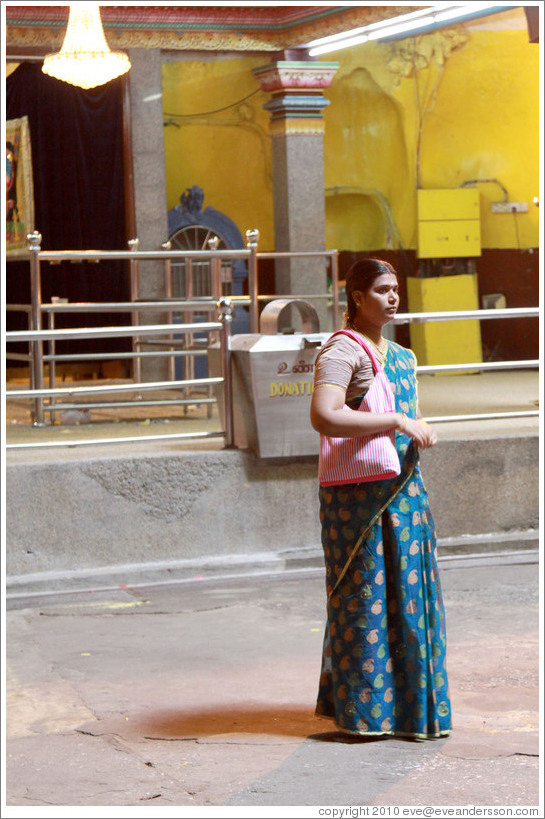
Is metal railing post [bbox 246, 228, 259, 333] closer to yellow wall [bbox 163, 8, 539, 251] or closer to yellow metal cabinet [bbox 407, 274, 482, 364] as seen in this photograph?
yellow wall [bbox 163, 8, 539, 251]

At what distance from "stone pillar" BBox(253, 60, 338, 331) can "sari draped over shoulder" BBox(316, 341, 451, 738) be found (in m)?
8.00

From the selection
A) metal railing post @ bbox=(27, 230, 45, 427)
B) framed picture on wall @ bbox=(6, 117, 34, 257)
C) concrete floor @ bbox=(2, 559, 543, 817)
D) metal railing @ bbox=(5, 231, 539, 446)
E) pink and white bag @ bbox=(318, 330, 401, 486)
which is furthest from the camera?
framed picture on wall @ bbox=(6, 117, 34, 257)

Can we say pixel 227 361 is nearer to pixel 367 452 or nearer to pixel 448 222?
pixel 367 452

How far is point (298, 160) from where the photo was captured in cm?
Answer: 1173

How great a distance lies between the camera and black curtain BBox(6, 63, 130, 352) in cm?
1152

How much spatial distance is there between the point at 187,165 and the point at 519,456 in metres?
6.76

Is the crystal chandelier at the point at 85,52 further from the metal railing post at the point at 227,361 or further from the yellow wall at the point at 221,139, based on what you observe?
the yellow wall at the point at 221,139

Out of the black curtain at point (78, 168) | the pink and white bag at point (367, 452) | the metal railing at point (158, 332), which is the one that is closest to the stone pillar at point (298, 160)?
the black curtain at point (78, 168)

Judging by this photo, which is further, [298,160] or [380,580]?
[298,160]

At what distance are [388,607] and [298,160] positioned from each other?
27.4 feet

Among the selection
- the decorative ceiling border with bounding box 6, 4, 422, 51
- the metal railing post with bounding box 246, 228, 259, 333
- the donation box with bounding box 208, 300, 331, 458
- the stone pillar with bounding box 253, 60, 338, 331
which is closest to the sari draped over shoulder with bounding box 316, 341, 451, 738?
the donation box with bounding box 208, 300, 331, 458

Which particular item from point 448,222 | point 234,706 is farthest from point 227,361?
point 448,222

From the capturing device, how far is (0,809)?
308 centimetres

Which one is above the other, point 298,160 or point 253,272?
point 298,160
